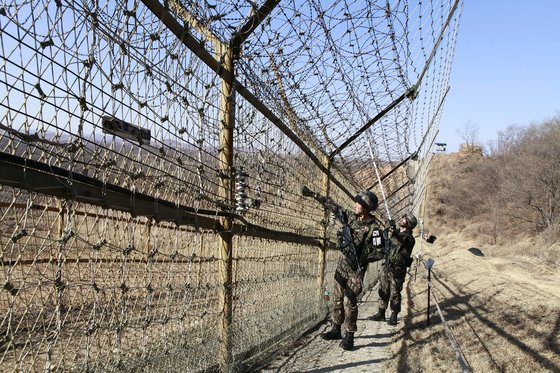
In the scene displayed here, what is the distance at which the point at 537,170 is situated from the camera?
134 feet

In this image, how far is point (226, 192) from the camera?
12.6 feet

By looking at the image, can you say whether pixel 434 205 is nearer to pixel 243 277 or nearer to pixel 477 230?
pixel 477 230

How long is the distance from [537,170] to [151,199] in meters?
43.4

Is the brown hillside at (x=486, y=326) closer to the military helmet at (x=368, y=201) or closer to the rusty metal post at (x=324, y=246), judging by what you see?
the rusty metal post at (x=324, y=246)

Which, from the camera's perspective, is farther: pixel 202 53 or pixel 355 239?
pixel 355 239

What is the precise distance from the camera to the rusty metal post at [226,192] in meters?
3.78

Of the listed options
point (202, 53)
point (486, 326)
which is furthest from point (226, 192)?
point (486, 326)

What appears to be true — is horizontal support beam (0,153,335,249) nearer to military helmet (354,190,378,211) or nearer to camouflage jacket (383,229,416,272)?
military helmet (354,190,378,211)

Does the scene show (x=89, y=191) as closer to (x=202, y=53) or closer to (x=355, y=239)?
(x=202, y=53)

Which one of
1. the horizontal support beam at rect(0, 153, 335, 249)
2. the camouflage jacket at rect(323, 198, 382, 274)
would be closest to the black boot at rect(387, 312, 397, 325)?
the camouflage jacket at rect(323, 198, 382, 274)

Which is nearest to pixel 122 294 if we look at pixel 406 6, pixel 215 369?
pixel 215 369

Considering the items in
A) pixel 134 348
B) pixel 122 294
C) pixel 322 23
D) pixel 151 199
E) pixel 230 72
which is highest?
pixel 322 23

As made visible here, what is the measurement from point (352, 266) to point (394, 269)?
2.90 m

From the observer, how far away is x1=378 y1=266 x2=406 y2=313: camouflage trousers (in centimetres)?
797
